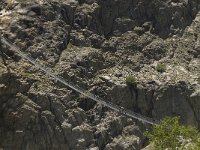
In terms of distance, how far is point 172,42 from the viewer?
120750 millimetres

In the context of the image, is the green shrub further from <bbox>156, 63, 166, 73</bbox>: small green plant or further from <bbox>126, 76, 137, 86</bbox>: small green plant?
<bbox>156, 63, 166, 73</bbox>: small green plant

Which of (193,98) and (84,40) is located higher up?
(84,40)

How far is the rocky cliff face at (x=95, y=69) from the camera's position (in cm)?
9719

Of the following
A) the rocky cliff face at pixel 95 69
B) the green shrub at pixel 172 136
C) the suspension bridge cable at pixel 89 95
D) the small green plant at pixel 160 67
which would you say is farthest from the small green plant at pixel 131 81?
the green shrub at pixel 172 136

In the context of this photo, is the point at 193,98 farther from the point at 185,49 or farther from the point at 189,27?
the point at 189,27

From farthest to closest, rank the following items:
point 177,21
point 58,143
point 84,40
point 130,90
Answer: point 177,21
point 84,40
point 130,90
point 58,143

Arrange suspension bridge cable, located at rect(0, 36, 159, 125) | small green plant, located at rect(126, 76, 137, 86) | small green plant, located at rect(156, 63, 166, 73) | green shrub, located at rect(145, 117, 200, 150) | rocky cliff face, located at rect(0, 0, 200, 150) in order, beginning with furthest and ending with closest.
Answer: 1. small green plant, located at rect(156, 63, 166, 73)
2. small green plant, located at rect(126, 76, 137, 86)
3. suspension bridge cable, located at rect(0, 36, 159, 125)
4. rocky cliff face, located at rect(0, 0, 200, 150)
5. green shrub, located at rect(145, 117, 200, 150)

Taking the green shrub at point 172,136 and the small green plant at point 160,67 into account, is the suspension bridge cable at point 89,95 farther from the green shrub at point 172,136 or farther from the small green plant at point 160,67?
the green shrub at point 172,136

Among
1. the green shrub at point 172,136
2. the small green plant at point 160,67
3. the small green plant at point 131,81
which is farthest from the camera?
the small green plant at point 160,67

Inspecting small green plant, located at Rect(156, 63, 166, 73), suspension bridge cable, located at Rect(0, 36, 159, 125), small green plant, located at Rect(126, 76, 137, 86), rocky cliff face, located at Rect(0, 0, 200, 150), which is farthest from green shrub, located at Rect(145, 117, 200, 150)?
small green plant, located at Rect(156, 63, 166, 73)

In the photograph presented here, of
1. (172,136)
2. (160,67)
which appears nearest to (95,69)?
(160,67)

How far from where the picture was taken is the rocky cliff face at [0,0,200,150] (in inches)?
3826

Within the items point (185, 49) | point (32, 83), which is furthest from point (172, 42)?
point (32, 83)

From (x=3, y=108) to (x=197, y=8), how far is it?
6161 centimetres
